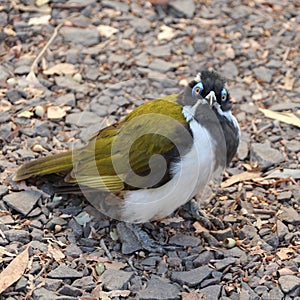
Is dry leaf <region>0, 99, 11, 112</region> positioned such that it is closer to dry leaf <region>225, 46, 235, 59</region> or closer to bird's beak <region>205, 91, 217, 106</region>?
bird's beak <region>205, 91, 217, 106</region>

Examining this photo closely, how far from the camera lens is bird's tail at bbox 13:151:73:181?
6.35 metres

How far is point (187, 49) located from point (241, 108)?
124 cm

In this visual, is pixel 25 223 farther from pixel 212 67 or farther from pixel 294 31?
pixel 294 31

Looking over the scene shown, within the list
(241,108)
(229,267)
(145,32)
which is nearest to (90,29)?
(145,32)

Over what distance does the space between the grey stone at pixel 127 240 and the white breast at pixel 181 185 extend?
0.43 feet

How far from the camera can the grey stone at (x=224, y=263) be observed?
581 cm

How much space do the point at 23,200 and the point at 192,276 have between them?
5.28 ft

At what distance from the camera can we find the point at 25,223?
6121 mm

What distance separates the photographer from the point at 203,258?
19.4 ft

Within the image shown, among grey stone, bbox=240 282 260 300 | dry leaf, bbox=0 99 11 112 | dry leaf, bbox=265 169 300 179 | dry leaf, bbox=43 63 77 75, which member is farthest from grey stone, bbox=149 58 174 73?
grey stone, bbox=240 282 260 300

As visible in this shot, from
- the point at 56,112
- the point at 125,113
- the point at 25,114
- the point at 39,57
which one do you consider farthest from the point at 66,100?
the point at 39,57

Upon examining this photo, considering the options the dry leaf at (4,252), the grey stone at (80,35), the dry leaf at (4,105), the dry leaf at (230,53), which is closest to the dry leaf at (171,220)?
the dry leaf at (4,252)

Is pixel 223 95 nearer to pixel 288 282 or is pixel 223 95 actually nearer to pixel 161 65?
pixel 288 282

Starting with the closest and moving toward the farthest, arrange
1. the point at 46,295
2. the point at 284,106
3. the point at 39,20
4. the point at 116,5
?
the point at 46,295 → the point at 284,106 → the point at 39,20 → the point at 116,5
